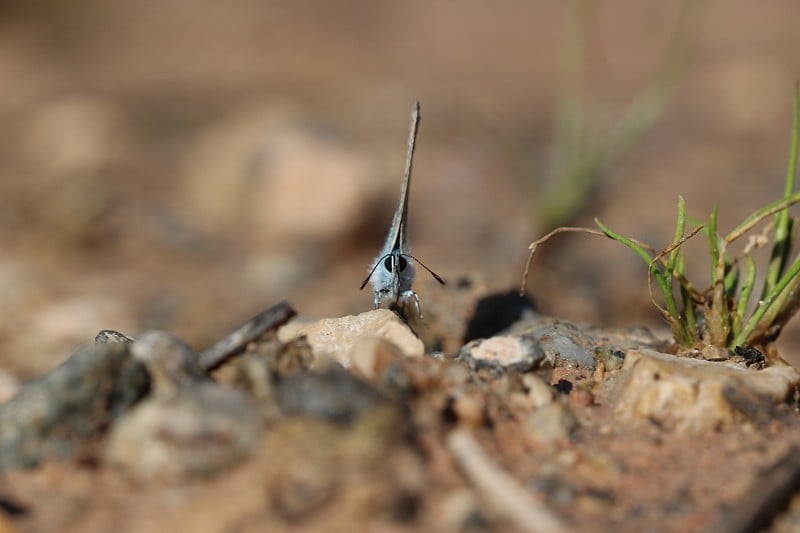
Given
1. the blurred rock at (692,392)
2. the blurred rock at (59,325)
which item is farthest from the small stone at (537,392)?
the blurred rock at (59,325)

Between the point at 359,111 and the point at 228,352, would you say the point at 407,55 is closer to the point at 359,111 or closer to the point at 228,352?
the point at 359,111

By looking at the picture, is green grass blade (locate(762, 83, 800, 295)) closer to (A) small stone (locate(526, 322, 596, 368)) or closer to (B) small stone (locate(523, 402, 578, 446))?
(A) small stone (locate(526, 322, 596, 368))

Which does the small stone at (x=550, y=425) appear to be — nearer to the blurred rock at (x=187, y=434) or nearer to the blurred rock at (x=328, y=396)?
the blurred rock at (x=328, y=396)

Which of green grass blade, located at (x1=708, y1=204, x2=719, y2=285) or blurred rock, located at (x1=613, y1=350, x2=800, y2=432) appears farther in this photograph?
green grass blade, located at (x1=708, y1=204, x2=719, y2=285)

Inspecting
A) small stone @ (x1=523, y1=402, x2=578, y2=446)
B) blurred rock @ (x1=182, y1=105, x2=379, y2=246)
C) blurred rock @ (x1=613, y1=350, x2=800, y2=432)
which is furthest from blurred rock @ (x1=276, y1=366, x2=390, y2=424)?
Result: blurred rock @ (x1=182, y1=105, x2=379, y2=246)

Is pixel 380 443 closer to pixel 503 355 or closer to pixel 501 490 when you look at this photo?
pixel 501 490

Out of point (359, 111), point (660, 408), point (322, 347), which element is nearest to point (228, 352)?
point (322, 347)
